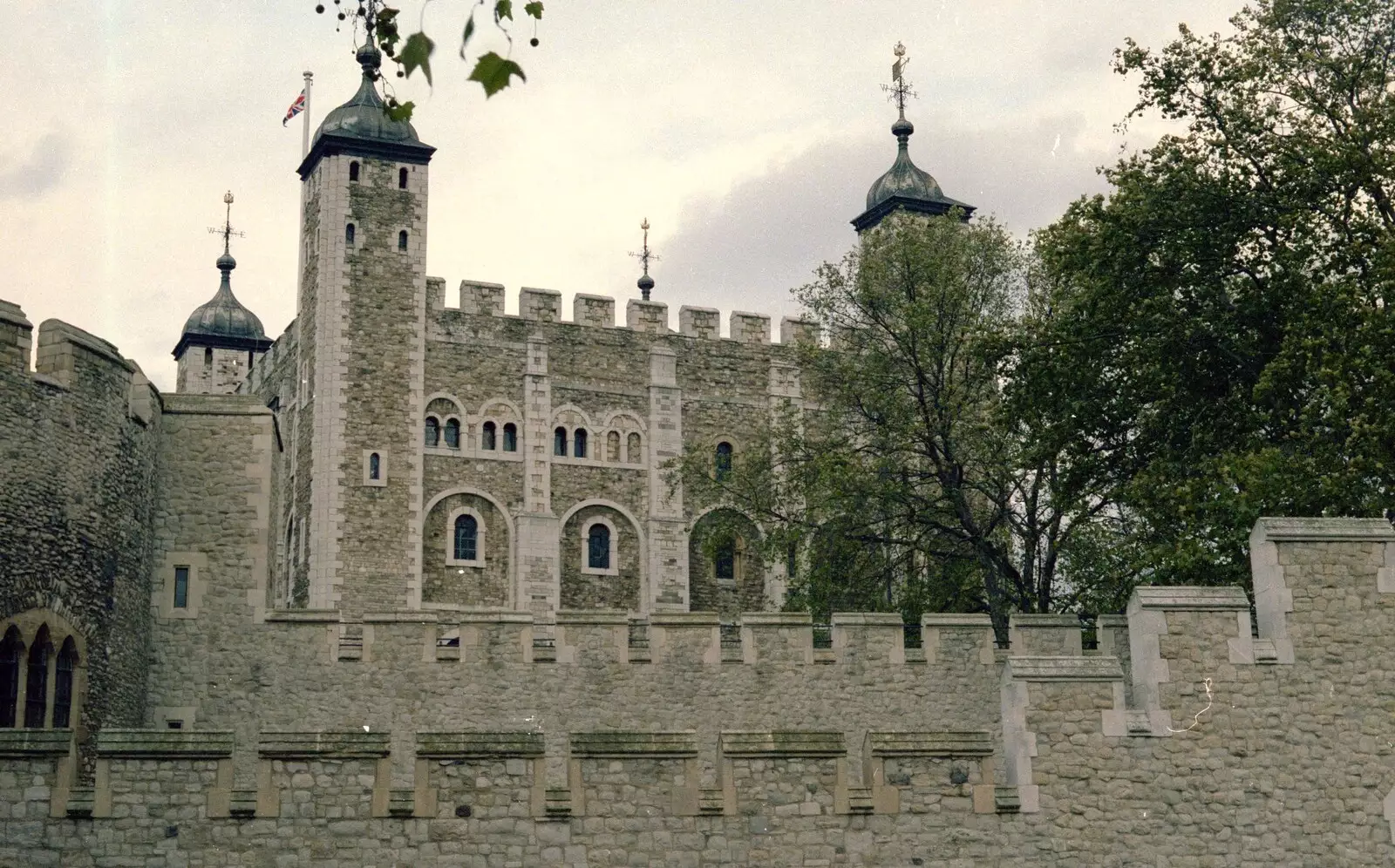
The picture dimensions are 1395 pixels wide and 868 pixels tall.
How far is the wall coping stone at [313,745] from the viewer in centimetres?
1467

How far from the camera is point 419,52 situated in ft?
29.2

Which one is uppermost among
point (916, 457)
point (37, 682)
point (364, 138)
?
point (364, 138)

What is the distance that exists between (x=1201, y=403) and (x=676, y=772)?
12.4m

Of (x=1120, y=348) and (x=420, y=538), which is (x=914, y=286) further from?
(x=420, y=538)

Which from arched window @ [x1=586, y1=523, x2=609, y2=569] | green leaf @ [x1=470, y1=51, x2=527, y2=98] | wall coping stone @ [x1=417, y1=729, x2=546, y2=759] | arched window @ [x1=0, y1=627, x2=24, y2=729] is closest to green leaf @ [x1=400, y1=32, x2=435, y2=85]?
green leaf @ [x1=470, y1=51, x2=527, y2=98]

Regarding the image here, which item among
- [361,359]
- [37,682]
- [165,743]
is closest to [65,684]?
[37,682]

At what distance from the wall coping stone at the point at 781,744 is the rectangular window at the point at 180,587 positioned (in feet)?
26.6

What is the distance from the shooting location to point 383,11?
37.2 ft

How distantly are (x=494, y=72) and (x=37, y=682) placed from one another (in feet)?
36.9

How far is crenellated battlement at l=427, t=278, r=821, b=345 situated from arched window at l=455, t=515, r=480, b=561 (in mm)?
5248

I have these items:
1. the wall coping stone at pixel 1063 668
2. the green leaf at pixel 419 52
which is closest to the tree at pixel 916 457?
the wall coping stone at pixel 1063 668

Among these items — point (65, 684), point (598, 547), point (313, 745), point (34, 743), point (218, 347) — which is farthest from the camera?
point (218, 347)

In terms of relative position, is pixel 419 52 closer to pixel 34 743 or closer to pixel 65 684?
pixel 34 743

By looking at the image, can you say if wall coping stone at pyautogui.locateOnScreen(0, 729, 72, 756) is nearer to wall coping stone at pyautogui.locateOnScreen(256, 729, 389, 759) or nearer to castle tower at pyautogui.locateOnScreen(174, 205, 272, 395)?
wall coping stone at pyautogui.locateOnScreen(256, 729, 389, 759)
